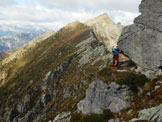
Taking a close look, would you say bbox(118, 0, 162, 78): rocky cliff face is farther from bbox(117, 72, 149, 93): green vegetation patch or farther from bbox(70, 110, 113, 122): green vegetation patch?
bbox(70, 110, 113, 122): green vegetation patch

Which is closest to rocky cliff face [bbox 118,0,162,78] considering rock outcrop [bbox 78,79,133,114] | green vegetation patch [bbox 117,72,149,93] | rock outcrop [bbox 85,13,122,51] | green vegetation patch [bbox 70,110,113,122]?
green vegetation patch [bbox 117,72,149,93]

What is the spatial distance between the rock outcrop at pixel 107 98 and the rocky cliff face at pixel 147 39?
4910 millimetres

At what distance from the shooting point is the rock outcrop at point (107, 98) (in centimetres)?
2162

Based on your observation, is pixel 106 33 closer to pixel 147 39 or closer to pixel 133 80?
pixel 147 39

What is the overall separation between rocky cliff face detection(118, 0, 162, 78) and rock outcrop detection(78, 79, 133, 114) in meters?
4.91

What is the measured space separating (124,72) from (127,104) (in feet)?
18.0

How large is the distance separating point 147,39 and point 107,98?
37.3 feet

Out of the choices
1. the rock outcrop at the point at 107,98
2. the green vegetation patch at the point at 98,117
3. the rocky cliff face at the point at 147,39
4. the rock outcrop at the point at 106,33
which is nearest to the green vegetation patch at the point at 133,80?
the rock outcrop at the point at 107,98

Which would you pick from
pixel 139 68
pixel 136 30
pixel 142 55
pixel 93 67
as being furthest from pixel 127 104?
pixel 93 67

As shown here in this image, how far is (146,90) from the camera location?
69.5 ft

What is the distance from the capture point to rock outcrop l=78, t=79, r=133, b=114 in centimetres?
2162

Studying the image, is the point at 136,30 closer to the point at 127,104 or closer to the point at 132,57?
the point at 132,57

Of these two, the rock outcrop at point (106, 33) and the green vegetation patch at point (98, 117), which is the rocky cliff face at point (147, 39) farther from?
the rock outcrop at point (106, 33)

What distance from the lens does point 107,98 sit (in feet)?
77.7
